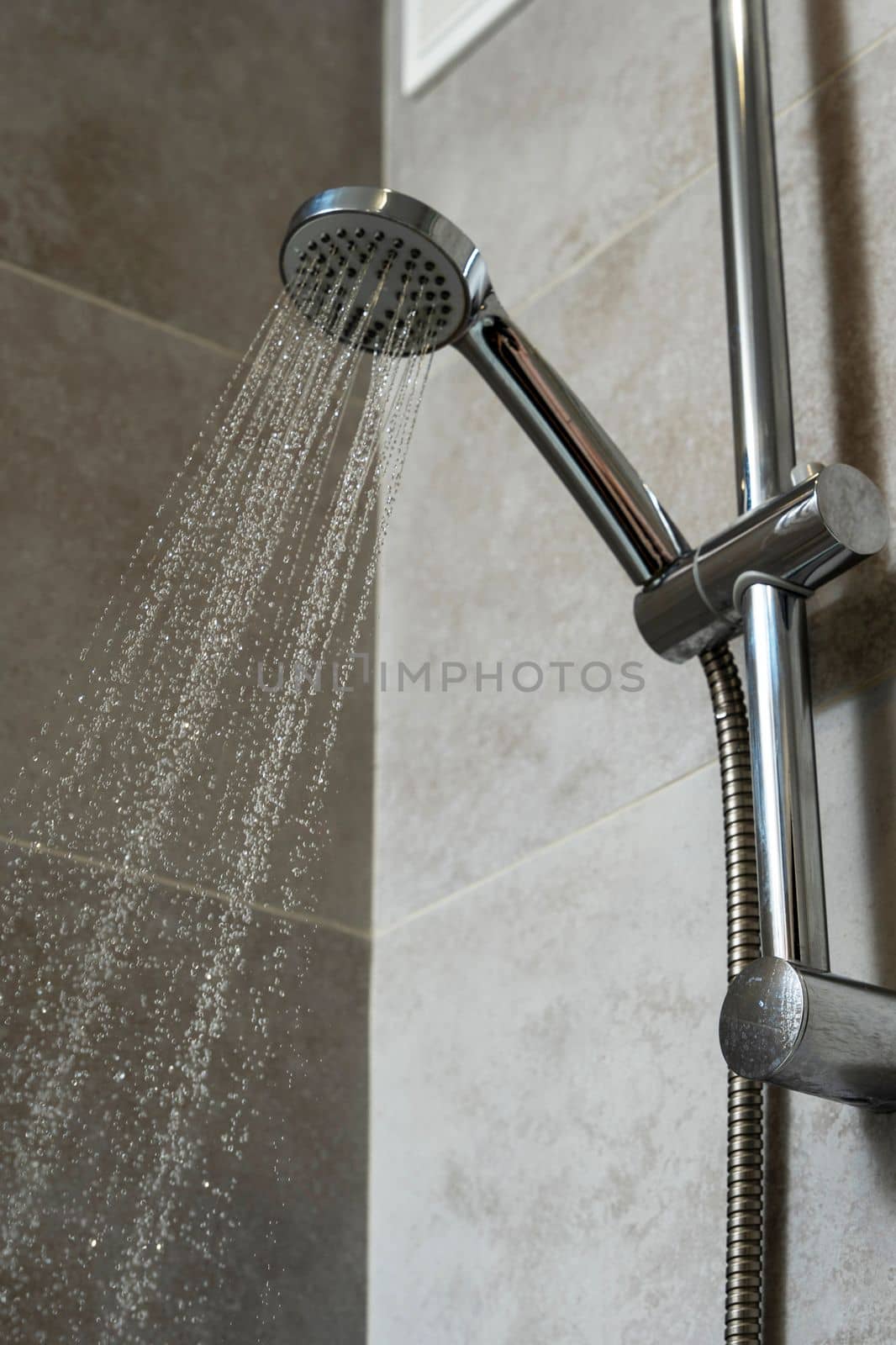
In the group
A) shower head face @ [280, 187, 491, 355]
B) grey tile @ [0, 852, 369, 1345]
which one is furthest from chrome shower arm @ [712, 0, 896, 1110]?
grey tile @ [0, 852, 369, 1345]

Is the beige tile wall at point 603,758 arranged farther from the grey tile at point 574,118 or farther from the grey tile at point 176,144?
the grey tile at point 176,144

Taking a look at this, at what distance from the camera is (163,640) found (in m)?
1.07

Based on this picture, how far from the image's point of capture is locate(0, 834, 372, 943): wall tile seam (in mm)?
988

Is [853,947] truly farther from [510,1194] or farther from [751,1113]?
[510,1194]

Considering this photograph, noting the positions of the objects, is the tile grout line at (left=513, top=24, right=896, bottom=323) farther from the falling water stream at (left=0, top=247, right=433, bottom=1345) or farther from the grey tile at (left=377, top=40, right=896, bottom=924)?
the falling water stream at (left=0, top=247, right=433, bottom=1345)

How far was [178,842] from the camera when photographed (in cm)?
103

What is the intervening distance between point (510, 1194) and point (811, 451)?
479 millimetres

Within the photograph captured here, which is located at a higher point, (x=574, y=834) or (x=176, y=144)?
(x=176, y=144)

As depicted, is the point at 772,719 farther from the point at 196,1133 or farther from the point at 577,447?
the point at 196,1133

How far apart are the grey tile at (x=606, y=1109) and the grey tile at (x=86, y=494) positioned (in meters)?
0.13

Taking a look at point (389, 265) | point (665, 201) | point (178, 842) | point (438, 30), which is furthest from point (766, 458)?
point (438, 30)

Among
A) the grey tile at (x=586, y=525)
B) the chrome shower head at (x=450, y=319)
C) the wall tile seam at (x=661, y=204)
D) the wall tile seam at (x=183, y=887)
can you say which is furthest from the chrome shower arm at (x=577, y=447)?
the wall tile seam at (x=183, y=887)

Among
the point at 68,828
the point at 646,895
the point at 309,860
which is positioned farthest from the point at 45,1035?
the point at 646,895

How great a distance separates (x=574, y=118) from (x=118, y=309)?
1.25 ft
